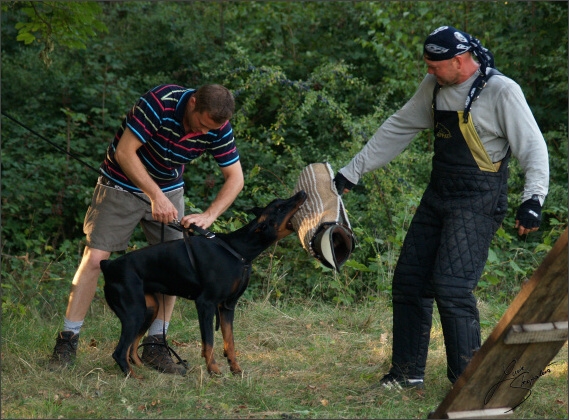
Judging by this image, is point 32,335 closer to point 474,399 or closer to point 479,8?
point 474,399

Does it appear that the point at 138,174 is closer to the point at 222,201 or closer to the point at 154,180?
the point at 154,180

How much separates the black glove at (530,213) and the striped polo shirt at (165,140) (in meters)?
1.94

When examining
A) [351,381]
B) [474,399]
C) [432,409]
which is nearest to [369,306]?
[351,381]

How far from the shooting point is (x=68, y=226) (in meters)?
10.1

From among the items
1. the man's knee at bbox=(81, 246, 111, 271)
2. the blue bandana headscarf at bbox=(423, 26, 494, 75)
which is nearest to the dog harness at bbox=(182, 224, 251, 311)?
the man's knee at bbox=(81, 246, 111, 271)

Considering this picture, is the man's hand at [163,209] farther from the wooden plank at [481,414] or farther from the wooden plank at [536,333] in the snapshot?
the wooden plank at [536,333]

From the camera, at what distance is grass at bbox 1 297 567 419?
4551mm

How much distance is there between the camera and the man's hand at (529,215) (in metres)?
4.25

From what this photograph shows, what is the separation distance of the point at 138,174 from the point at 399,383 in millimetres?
2061

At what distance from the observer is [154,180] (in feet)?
17.0

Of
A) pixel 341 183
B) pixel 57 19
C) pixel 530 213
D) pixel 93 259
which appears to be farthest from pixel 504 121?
pixel 57 19

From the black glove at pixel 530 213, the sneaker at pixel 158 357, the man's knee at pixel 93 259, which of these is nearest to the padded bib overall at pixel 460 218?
the black glove at pixel 530 213

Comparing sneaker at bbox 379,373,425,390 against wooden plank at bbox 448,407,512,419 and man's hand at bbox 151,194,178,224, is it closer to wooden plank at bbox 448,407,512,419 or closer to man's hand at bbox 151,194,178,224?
wooden plank at bbox 448,407,512,419

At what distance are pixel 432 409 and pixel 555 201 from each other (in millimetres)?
5324
